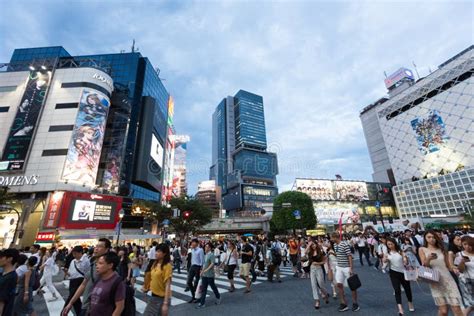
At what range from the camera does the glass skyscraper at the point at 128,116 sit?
128ft

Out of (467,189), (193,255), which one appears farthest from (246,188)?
(193,255)

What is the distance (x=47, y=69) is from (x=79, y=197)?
23.9 meters

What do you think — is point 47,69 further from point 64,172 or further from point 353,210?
point 353,210

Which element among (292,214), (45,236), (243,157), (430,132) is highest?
(243,157)

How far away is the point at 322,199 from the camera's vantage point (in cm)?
5934

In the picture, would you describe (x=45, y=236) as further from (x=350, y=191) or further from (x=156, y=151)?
(x=350, y=191)

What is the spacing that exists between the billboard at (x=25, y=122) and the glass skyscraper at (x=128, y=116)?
15.7 feet

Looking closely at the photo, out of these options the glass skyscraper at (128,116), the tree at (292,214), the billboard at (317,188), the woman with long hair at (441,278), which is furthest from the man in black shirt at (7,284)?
the billboard at (317,188)

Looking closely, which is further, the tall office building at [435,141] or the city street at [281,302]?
the tall office building at [435,141]

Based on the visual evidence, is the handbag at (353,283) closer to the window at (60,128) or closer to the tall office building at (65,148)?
the tall office building at (65,148)

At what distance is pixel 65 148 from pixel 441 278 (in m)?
39.5

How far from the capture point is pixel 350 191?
62.8m

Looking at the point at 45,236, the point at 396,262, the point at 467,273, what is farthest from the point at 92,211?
the point at 467,273

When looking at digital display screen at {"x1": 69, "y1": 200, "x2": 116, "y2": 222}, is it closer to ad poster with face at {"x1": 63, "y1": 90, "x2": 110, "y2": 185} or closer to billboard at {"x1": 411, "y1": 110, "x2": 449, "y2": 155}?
ad poster with face at {"x1": 63, "y1": 90, "x2": 110, "y2": 185}
